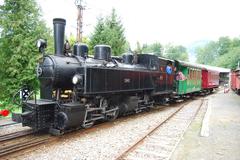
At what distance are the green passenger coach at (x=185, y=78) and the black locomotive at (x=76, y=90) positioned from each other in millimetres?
6664

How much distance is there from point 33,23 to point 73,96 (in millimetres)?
13115

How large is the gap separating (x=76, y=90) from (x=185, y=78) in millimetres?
11264

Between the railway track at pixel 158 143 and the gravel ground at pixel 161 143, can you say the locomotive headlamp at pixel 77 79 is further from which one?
the gravel ground at pixel 161 143

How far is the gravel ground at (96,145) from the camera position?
5816 millimetres

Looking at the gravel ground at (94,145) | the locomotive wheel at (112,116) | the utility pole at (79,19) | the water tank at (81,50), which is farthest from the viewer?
the utility pole at (79,19)

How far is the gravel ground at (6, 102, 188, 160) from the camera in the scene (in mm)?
5816

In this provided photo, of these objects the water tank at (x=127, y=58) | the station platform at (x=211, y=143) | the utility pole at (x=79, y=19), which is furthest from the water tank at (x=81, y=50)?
the utility pole at (x=79, y=19)

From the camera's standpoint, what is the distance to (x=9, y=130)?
801cm

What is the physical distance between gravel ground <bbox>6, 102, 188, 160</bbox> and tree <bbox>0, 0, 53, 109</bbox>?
10.9 metres

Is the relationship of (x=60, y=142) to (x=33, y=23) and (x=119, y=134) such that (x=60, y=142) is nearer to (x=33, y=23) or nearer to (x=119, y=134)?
(x=119, y=134)

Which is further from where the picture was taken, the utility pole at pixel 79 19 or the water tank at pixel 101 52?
the utility pole at pixel 79 19

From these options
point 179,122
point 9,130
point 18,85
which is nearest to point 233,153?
point 179,122

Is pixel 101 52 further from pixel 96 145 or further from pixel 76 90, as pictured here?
pixel 96 145

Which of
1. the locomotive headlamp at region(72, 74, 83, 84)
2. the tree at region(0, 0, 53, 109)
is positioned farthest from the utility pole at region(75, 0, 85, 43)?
the locomotive headlamp at region(72, 74, 83, 84)
